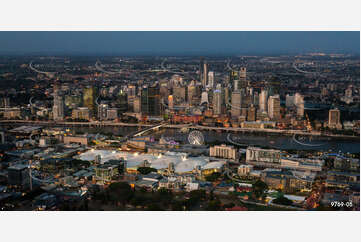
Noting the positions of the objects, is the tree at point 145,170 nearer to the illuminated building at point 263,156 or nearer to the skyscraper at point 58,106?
the illuminated building at point 263,156

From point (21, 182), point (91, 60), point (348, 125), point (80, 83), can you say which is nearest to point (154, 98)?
point (80, 83)

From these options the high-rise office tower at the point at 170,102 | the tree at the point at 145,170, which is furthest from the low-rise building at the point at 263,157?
the high-rise office tower at the point at 170,102

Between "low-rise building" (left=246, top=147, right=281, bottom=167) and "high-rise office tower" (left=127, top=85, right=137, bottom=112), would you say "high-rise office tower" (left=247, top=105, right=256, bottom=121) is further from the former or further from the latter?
"low-rise building" (left=246, top=147, right=281, bottom=167)

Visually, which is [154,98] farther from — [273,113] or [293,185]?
[293,185]

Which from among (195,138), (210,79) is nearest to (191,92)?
(210,79)

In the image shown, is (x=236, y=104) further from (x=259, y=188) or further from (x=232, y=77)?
(x=259, y=188)

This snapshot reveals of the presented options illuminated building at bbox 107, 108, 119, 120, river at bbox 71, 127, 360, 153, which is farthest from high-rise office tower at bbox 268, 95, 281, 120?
illuminated building at bbox 107, 108, 119, 120

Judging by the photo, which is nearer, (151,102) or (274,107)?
(274,107)
